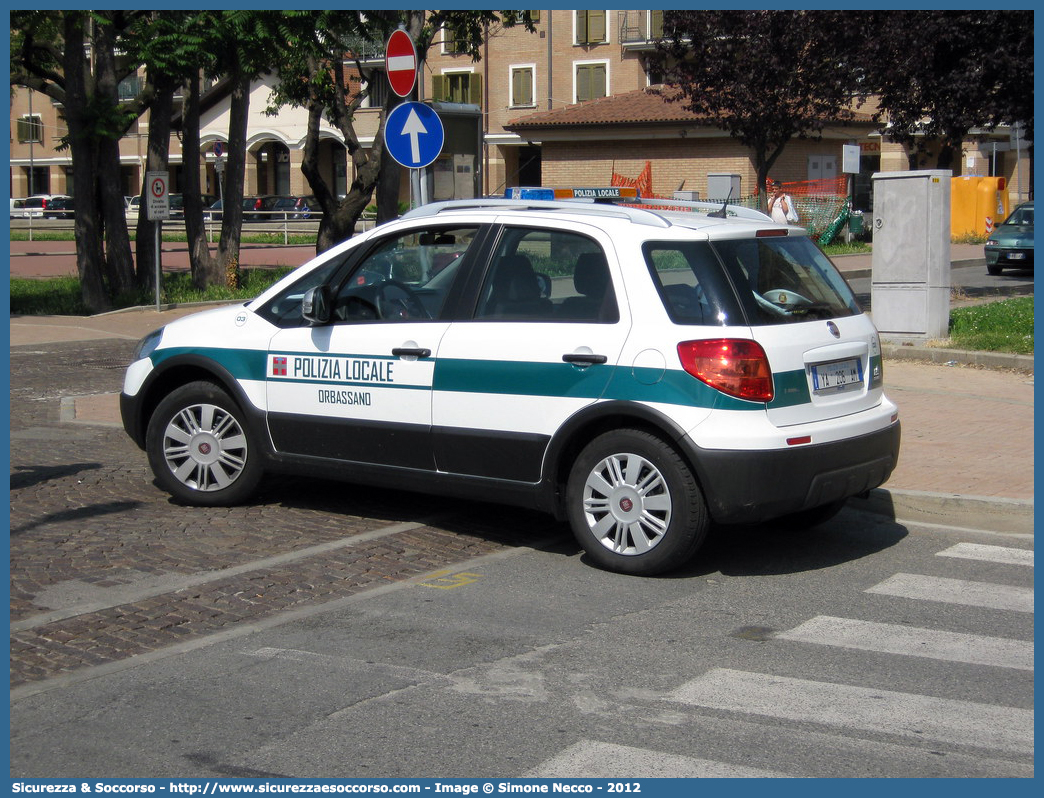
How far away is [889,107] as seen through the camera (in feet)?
68.1

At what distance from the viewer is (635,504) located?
6.50 meters

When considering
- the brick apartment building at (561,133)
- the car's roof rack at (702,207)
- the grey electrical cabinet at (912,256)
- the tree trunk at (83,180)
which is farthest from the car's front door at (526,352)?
the brick apartment building at (561,133)

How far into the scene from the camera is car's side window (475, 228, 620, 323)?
21.7 feet

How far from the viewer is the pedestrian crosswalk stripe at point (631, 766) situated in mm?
4141

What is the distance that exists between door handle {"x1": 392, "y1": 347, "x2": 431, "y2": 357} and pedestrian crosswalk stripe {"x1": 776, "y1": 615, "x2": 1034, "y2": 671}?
8.22ft

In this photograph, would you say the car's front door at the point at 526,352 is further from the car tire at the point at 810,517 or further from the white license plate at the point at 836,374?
the car tire at the point at 810,517

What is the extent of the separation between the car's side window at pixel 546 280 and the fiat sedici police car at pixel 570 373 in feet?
0.04

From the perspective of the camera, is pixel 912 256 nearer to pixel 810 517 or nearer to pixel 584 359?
pixel 810 517

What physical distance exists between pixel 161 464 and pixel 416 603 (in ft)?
8.51

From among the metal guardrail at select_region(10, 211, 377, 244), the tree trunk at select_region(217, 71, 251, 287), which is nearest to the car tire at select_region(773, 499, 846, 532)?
the tree trunk at select_region(217, 71, 251, 287)

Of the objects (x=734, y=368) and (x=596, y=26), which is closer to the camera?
(x=734, y=368)

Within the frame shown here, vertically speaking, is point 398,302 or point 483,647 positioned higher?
point 398,302

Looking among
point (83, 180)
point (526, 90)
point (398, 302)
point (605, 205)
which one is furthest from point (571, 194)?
point (526, 90)

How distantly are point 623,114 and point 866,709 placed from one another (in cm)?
4388
